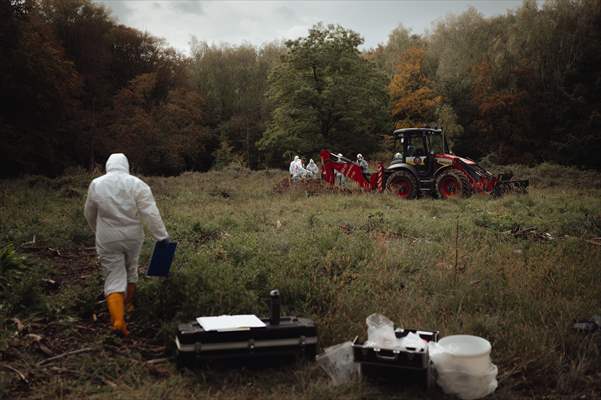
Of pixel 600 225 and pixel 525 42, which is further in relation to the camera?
pixel 525 42

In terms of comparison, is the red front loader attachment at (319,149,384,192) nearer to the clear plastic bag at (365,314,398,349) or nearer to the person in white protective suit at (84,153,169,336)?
the person in white protective suit at (84,153,169,336)

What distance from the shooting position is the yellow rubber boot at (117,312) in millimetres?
5238

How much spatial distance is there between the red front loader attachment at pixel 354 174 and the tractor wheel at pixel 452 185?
230 cm

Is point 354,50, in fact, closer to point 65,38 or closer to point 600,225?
point 65,38

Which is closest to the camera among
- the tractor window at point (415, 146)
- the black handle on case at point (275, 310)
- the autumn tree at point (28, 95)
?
the black handle on case at point (275, 310)

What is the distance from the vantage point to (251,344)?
14.8ft

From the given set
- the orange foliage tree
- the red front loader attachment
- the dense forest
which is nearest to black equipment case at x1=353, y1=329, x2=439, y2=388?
the red front loader attachment

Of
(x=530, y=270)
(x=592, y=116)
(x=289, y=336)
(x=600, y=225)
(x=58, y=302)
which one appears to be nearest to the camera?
(x=289, y=336)

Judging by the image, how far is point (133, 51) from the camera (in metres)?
40.8

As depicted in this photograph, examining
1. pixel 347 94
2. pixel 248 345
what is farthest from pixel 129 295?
pixel 347 94

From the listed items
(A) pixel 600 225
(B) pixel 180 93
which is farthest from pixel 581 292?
(B) pixel 180 93

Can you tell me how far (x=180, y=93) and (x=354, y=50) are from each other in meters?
13.9

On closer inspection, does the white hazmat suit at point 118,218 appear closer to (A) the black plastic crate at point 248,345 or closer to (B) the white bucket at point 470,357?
(A) the black plastic crate at point 248,345

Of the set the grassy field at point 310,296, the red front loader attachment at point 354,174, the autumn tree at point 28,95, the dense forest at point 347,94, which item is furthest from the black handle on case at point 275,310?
the dense forest at point 347,94
